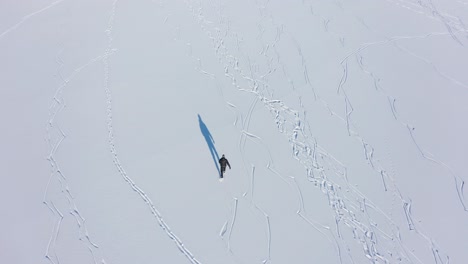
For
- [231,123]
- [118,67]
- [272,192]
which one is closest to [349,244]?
[272,192]

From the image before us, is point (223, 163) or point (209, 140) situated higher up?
point (209, 140)

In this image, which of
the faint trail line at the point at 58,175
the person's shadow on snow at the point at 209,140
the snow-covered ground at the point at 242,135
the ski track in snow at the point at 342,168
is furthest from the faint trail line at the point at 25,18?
the person's shadow on snow at the point at 209,140

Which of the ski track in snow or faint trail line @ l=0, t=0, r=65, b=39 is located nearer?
the ski track in snow

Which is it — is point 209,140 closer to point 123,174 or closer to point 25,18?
point 123,174

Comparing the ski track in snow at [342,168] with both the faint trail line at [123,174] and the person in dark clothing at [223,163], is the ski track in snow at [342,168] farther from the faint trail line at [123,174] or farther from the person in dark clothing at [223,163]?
Answer: the faint trail line at [123,174]

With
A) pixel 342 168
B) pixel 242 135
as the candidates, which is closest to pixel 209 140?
pixel 242 135

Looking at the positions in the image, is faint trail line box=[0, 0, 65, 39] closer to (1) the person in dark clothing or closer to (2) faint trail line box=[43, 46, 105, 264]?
(2) faint trail line box=[43, 46, 105, 264]

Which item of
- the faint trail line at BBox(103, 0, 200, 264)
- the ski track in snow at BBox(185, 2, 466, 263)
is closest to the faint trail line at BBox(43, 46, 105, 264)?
the faint trail line at BBox(103, 0, 200, 264)

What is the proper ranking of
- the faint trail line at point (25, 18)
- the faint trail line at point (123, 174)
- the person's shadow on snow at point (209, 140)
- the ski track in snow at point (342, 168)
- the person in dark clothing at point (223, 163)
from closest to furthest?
the ski track in snow at point (342, 168) → the faint trail line at point (123, 174) → the person in dark clothing at point (223, 163) → the person's shadow on snow at point (209, 140) → the faint trail line at point (25, 18)
